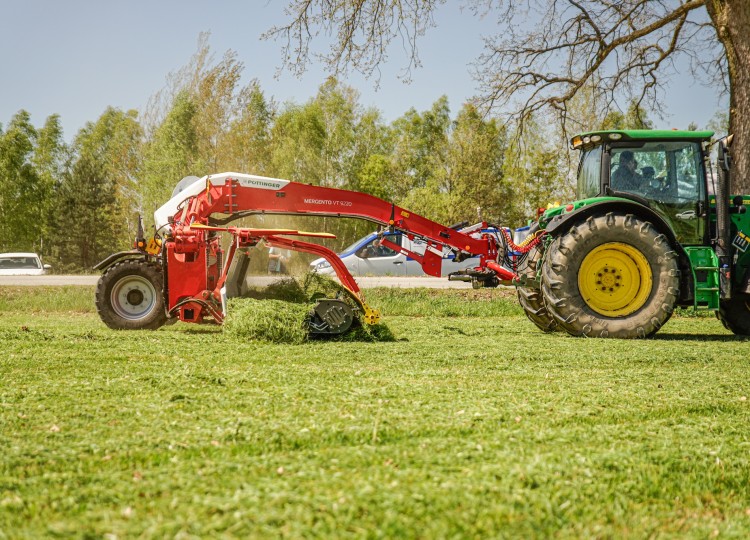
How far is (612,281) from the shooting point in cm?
769

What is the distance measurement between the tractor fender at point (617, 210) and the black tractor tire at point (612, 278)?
77 mm

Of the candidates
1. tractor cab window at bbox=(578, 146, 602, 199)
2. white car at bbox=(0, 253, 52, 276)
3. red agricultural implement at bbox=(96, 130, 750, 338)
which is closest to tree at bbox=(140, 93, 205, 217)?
white car at bbox=(0, 253, 52, 276)

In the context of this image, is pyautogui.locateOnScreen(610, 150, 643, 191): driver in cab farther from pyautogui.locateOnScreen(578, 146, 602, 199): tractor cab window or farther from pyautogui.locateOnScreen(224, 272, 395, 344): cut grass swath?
pyautogui.locateOnScreen(224, 272, 395, 344): cut grass swath

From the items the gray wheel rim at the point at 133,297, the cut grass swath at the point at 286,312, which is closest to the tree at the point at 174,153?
the gray wheel rim at the point at 133,297

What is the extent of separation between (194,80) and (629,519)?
2120cm

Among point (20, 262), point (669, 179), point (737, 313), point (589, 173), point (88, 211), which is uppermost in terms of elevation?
point (88, 211)

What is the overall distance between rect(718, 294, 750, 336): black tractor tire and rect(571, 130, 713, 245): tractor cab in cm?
115

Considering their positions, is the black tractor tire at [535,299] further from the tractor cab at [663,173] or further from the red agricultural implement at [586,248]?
the tractor cab at [663,173]

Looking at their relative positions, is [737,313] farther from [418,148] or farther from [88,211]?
[88,211]

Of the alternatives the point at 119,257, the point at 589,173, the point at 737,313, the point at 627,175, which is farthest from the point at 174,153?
the point at 737,313

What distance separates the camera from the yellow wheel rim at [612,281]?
7.62m

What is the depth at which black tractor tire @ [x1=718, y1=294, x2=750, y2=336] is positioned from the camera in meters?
8.39

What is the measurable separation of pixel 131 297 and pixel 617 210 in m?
5.63

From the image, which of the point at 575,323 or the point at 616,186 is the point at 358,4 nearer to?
the point at 616,186
